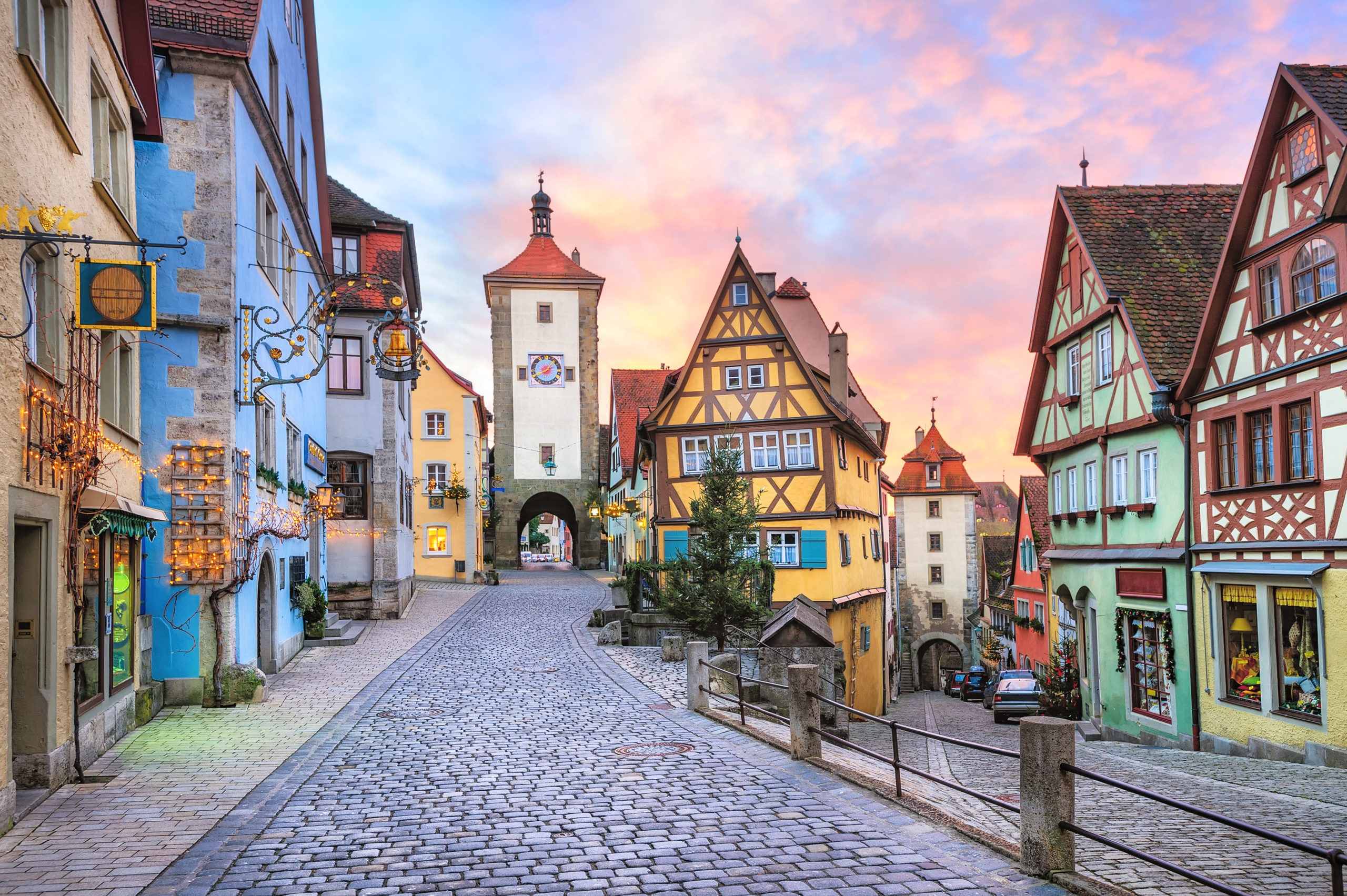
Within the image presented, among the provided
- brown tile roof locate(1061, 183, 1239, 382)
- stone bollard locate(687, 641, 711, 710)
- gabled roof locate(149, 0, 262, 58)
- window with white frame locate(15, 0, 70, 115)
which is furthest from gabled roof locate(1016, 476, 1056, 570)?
window with white frame locate(15, 0, 70, 115)

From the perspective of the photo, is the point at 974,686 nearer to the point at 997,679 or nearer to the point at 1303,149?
the point at 997,679

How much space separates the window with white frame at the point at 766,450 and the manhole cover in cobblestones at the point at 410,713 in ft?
52.7

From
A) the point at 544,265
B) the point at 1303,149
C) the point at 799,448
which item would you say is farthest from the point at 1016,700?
the point at 544,265

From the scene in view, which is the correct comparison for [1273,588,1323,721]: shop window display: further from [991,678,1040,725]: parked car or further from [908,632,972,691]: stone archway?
[908,632,972,691]: stone archway

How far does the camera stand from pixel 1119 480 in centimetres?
1911

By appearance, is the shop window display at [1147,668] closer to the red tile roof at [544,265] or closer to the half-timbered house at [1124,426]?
the half-timbered house at [1124,426]

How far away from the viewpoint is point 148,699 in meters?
12.9

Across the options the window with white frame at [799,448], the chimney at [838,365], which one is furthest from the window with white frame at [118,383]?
the chimney at [838,365]

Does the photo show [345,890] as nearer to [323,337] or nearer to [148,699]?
[148,699]

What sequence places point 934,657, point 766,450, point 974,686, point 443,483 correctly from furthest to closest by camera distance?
point 934,657 < point 443,483 < point 974,686 < point 766,450

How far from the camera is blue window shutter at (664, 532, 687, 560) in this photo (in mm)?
29328

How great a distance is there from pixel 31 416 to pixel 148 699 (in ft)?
18.7

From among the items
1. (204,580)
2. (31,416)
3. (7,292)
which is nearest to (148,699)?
(204,580)

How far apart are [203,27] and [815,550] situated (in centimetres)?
1894
